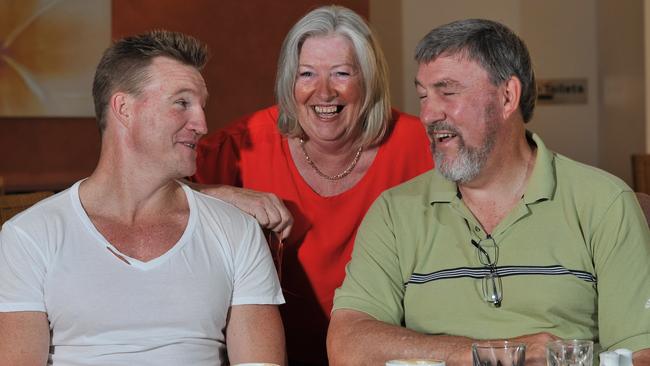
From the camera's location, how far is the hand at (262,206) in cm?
248

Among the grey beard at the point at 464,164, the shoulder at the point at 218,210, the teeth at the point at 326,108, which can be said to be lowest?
the shoulder at the point at 218,210

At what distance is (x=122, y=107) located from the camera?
234 centimetres

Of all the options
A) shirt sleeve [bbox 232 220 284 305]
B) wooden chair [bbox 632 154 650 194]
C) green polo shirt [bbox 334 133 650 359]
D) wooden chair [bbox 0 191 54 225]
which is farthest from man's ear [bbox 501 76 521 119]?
wooden chair [bbox 632 154 650 194]

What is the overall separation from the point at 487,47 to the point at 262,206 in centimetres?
65

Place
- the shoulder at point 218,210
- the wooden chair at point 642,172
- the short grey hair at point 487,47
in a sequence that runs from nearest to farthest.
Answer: the short grey hair at point 487,47, the shoulder at point 218,210, the wooden chair at point 642,172

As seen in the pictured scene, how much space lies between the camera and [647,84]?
22.2ft

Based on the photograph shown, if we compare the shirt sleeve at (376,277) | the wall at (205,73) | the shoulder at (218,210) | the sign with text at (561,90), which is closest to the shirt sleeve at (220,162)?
the shoulder at (218,210)

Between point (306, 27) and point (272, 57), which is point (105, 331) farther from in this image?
point (272, 57)

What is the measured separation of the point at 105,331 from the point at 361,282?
1.83ft

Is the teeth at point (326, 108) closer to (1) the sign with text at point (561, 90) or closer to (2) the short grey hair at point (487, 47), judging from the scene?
(2) the short grey hair at point (487, 47)

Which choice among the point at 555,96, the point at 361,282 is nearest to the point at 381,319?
the point at 361,282

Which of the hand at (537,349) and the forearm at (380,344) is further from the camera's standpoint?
the forearm at (380,344)

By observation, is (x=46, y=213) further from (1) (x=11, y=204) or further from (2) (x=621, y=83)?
(2) (x=621, y=83)

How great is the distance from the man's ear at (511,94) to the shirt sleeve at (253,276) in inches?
24.7
